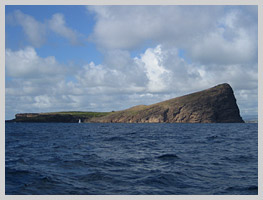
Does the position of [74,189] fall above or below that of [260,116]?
below

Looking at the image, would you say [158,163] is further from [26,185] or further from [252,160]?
[26,185]

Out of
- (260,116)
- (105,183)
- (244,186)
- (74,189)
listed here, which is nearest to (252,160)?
(244,186)

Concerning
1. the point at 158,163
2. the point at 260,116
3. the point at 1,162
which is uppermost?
the point at 260,116

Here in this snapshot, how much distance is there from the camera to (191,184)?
15625 millimetres

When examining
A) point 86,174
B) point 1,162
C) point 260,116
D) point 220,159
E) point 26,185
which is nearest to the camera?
point 1,162

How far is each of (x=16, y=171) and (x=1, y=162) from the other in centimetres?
741

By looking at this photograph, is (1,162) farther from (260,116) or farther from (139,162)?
(260,116)

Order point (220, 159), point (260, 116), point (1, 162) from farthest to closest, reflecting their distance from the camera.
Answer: point (220, 159) → point (260, 116) → point (1, 162)

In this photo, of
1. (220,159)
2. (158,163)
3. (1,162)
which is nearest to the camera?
(1,162)

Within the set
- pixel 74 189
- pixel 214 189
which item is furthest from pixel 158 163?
pixel 74 189

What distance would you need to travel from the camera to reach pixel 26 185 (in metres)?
15.6

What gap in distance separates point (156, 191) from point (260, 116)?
755 cm

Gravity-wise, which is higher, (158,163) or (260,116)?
(260,116)

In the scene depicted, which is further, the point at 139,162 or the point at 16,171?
the point at 139,162
